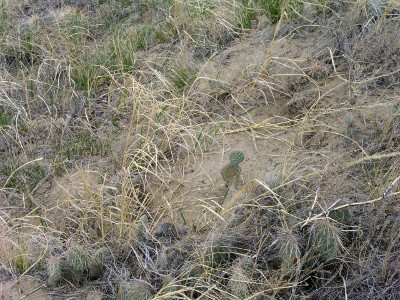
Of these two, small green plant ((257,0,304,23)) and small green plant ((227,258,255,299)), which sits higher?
small green plant ((257,0,304,23))

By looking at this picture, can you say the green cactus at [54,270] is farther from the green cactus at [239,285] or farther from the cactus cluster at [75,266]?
the green cactus at [239,285]

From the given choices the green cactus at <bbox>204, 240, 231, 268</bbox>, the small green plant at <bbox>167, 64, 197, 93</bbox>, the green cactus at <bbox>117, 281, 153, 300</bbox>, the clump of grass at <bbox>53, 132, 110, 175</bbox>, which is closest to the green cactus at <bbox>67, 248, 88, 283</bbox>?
the green cactus at <bbox>117, 281, 153, 300</bbox>

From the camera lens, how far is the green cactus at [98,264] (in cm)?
286

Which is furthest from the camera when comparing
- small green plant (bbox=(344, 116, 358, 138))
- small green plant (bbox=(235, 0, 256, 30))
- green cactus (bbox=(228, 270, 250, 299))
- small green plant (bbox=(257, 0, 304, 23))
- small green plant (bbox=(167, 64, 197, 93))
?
small green plant (bbox=(235, 0, 256, 30))

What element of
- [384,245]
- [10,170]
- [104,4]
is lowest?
[384,245]

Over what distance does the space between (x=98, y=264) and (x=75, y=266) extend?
0.40 ft

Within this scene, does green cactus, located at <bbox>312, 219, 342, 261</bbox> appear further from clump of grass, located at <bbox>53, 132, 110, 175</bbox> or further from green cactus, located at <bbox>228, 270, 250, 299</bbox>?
clump of grass, located at <bbox>53, 132, 110, 175</bbox>

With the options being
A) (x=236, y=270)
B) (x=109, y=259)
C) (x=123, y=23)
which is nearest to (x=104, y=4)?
(x=123, y=23)

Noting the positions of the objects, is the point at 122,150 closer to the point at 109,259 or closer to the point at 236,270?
the point at 109,259

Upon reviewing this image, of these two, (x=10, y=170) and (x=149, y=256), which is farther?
(x=10, y=170)

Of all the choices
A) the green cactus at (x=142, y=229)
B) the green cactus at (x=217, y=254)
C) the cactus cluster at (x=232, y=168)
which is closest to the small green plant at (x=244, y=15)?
the cactus cluster at (x=232, y=168)

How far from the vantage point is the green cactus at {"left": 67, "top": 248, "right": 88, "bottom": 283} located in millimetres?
2795

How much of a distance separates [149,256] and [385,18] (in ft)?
7.59

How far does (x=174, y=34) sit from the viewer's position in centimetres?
463
